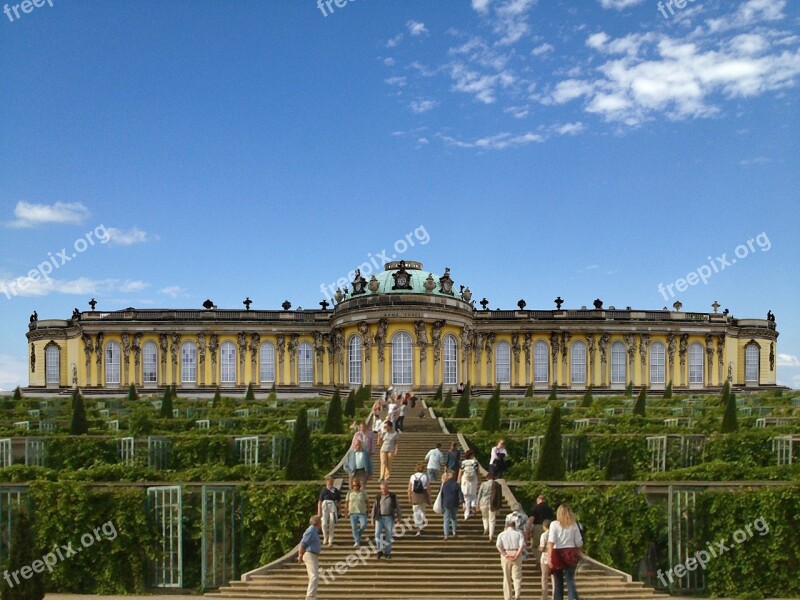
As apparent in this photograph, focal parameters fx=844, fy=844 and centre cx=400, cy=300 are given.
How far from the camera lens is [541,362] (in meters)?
58.6

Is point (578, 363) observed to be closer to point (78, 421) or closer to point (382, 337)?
point (382, 337)

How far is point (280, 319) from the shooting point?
60250 mm

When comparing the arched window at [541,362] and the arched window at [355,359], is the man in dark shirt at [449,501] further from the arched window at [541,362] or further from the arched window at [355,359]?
the arched window at [541,362]

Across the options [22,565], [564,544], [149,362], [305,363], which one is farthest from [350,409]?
[149,362]

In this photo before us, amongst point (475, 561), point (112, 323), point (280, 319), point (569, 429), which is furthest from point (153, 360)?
point (475, 561)

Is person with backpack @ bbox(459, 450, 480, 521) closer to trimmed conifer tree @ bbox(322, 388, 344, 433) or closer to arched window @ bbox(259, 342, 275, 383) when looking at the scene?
trimmed conifer tree @ bbox(322, 388, 344, 433)

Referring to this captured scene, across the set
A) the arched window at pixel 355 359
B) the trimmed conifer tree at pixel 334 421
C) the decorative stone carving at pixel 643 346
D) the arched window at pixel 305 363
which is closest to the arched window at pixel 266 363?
the arched window at pixel 305 363

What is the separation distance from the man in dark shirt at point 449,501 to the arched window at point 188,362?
45191 mm

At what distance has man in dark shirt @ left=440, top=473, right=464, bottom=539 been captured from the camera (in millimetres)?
16812

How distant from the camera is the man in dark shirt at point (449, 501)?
16812 millimetres

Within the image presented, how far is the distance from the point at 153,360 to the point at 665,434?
42.3 m

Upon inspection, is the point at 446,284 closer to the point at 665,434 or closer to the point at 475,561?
the point at 665,434

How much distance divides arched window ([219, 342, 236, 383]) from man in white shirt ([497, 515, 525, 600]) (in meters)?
47.8

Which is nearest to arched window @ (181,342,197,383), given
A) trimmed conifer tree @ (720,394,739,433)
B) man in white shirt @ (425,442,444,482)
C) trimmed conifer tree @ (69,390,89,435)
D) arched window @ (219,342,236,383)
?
arched window @ (219,342,236,383)
